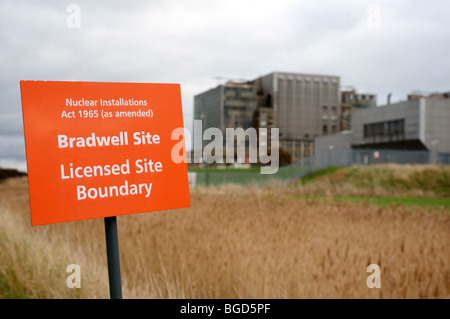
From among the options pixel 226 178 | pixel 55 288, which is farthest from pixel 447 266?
pixel 226 178

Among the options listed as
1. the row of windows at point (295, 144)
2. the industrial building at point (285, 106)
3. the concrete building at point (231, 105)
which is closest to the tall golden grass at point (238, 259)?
the concrete building at point (231, 105)

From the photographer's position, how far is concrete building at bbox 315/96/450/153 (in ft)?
191

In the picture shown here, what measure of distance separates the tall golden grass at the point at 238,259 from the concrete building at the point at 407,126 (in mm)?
53937

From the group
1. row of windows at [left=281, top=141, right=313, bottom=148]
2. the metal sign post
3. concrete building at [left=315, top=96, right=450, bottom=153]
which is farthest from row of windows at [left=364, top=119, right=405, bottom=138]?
the metal sign post

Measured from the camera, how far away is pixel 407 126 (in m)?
60.3

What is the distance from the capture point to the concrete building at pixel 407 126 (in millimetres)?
58250

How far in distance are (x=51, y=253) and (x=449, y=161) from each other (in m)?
54.5

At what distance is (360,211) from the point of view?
10641 mm

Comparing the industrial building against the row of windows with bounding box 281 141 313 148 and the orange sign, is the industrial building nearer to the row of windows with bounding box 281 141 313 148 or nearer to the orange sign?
the row of windows with bounding box 281 141 313 148

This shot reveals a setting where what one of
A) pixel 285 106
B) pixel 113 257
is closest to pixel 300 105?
pixel 285 106

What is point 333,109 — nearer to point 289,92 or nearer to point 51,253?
point 289,92

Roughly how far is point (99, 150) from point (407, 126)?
62.9 metres

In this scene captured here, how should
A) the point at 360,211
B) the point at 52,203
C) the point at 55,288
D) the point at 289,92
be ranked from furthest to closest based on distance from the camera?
the point at 289,92, the point at 360,211, the point at 55,288, the point at 52,203

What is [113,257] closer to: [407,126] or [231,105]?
[407,126]
